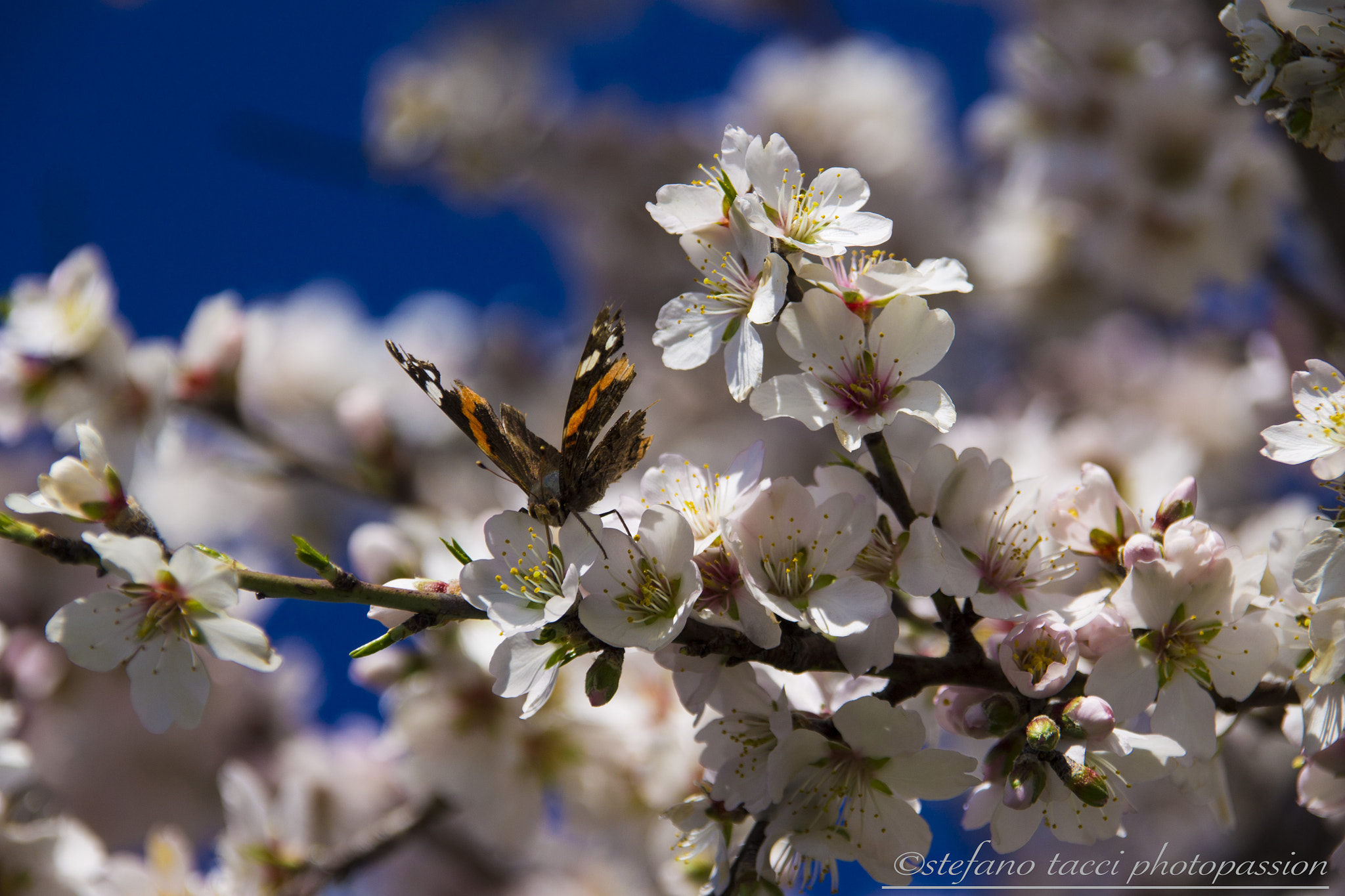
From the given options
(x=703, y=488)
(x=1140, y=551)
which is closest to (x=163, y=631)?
(x=703, y=488)

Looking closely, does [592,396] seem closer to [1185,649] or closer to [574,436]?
[574,436]

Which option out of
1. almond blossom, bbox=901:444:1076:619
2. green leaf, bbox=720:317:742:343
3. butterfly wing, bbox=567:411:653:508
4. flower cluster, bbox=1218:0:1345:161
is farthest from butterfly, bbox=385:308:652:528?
flower cluster, bbox=1218:0:1345:161

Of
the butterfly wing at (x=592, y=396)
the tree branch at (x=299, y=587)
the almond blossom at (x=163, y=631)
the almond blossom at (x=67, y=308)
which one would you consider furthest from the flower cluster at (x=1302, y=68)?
the almond blossom at (x=67, y=308)

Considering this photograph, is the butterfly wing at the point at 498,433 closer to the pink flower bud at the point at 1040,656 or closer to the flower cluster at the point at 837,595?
the flower cluster at the point at 837,595

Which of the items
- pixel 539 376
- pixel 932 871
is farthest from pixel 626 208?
pixel 932 871

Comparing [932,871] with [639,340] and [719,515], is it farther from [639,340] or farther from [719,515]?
[639,340]

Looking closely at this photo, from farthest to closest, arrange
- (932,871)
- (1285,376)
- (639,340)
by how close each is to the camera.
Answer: (639,340) → (1285,376) → (932,871)
